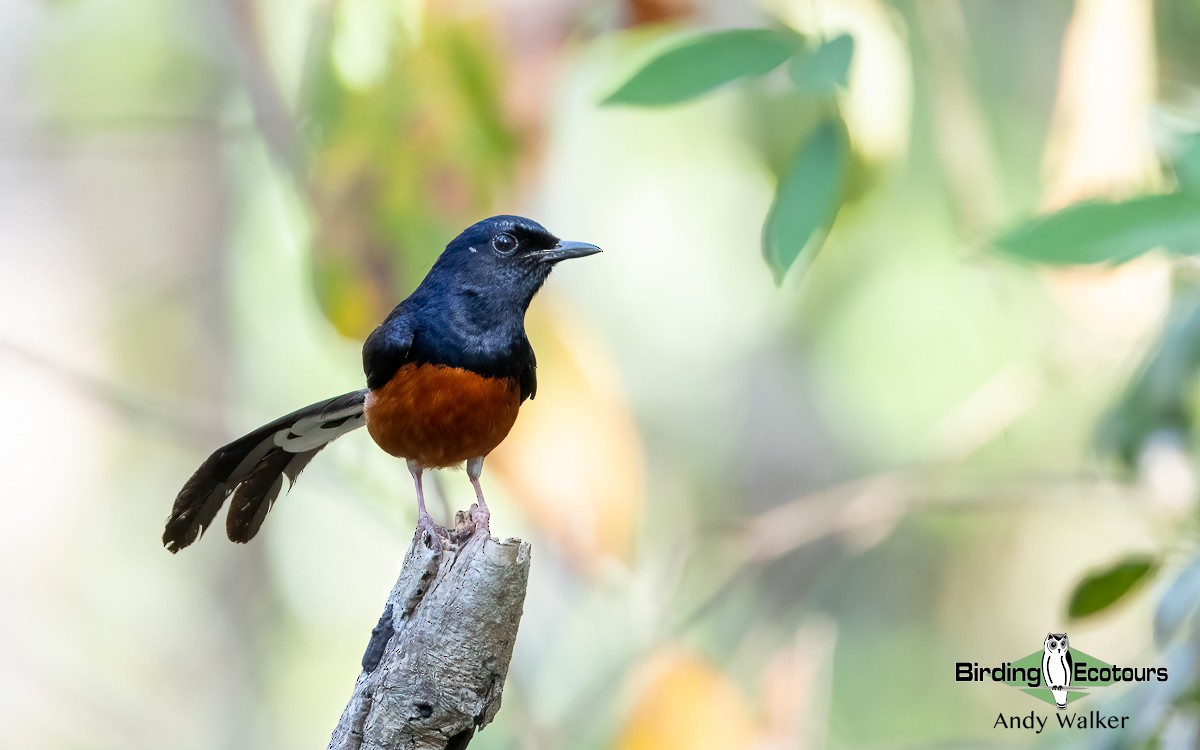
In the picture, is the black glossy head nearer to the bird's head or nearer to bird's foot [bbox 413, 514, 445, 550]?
the bird's head

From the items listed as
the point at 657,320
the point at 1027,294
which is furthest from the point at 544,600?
the point at 657,320

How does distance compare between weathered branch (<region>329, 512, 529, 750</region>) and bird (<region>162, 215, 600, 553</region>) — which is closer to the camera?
weathered branch (<region>329, 512, 529, 750</region>)

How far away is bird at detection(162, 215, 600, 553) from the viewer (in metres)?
3.55

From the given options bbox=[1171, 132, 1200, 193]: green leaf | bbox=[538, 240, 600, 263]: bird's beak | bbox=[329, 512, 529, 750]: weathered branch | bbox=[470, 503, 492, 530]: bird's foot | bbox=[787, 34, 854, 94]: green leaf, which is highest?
bbox=[538, 240, 600, 263]: bird's beak

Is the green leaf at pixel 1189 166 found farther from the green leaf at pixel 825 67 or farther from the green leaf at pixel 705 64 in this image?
the green leaf at pixel 705 64

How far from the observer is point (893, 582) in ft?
31.9

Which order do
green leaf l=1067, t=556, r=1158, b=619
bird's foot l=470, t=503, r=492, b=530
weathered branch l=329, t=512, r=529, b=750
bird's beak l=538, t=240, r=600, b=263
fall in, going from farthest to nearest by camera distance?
bird's beak l=538, t=240, r=600, b=263, bird's foot l=470, t=503, r=492, b=530, green leaf l=1067, t=556, r=1158, b=619, weathered branch l=329, t=512, r=529, b=750

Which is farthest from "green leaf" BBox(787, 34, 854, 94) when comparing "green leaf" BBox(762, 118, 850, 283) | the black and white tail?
the black and white tail

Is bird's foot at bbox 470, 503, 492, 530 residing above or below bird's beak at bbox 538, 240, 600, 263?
below

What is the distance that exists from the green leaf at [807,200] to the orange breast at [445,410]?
138cm

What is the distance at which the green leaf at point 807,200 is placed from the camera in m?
2.16

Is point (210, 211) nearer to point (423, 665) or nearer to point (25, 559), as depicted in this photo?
point (25, 559)

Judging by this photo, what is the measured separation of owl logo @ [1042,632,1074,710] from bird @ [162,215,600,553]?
1.81 metres

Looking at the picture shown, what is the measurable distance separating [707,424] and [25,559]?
5.29 meters
